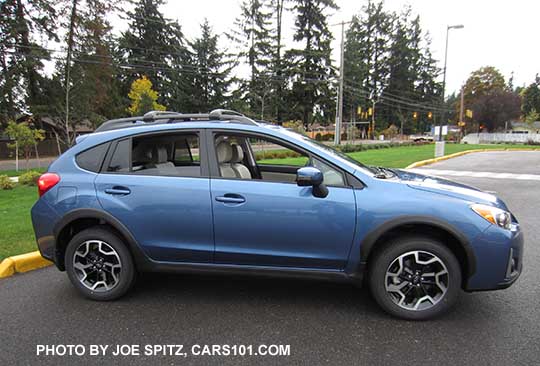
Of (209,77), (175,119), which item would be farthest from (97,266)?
(209,77)

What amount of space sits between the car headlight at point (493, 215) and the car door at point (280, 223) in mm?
1001

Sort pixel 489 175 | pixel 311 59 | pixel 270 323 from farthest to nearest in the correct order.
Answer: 1. pixel 311 59
2. pixel 489 175
3. pixel 270 323

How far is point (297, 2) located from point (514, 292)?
5199cm

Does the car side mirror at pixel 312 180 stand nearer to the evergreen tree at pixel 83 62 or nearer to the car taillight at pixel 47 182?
the car taillight at pixel 47 182

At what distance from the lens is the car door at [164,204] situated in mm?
3025

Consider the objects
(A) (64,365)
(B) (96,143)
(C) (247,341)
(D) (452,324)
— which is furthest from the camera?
(B) (96,143)

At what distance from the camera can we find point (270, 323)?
289 centimetres

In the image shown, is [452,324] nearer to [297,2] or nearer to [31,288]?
[31,288]

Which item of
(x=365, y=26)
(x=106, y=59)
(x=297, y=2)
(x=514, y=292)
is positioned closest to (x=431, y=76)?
(x=365, y=26)

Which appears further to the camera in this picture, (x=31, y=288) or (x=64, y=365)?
(x=31, y=288)

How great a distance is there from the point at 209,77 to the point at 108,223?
139 feet

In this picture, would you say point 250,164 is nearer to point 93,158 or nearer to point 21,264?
point 93,158

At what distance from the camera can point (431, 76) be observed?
73.7 meters

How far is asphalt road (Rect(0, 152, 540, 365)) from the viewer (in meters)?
2.46
